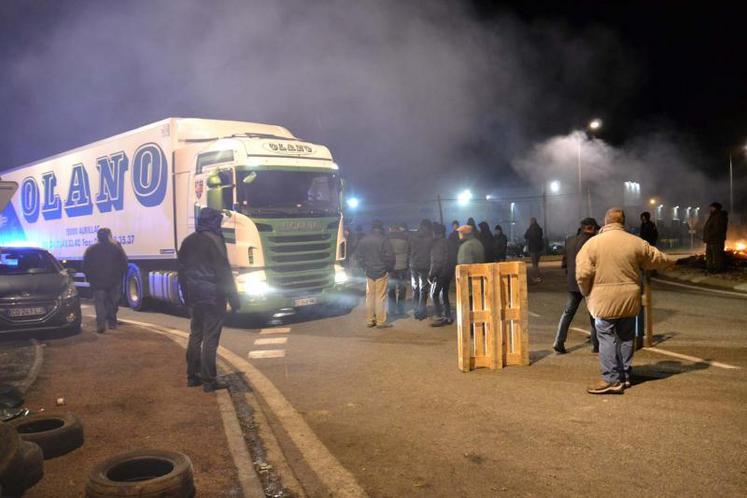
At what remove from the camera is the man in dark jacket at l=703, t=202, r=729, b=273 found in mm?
15266

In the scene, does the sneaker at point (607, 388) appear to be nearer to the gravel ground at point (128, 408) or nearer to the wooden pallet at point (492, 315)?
the wooden pallet at point (492, 315)

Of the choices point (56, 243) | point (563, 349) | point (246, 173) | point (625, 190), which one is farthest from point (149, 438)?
point (625, 190)

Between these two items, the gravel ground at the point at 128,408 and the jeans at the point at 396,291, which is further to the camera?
the jeans at the point at 396,291

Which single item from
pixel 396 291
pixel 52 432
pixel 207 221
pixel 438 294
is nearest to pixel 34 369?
pixel 207 221

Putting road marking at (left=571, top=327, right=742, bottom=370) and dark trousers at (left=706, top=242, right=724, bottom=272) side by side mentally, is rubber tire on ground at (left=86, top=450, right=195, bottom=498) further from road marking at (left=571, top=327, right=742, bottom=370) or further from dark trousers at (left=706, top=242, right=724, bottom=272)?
dark trousers at (left=706, top=242, right=724, bottom=272)

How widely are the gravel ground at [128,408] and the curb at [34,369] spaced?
0.07m

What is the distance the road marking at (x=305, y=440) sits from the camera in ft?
12.9

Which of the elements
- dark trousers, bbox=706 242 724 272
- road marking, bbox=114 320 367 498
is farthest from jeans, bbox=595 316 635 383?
dark trousers, bbox=706 242 724 272

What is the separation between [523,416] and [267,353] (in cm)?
423

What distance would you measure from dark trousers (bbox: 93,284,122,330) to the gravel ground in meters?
1.31

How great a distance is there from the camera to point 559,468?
404 centimetres

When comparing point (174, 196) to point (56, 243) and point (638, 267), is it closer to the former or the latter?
point (56, 243)

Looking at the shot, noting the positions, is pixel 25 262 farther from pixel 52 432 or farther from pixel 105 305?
pixel 52 432

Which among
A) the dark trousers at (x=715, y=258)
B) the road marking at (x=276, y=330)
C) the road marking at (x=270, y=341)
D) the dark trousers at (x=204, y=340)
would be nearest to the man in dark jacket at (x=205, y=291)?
the dark trousers at (x=204, y=340)
